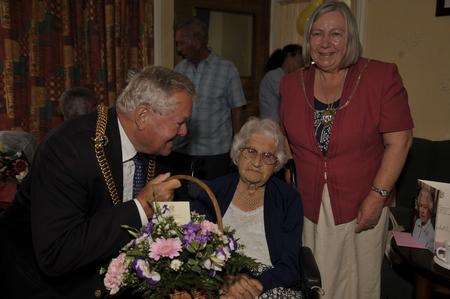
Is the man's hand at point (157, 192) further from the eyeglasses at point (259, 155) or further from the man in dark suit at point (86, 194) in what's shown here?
the eyeglasses at point (259, 155)

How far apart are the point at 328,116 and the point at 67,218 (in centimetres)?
115

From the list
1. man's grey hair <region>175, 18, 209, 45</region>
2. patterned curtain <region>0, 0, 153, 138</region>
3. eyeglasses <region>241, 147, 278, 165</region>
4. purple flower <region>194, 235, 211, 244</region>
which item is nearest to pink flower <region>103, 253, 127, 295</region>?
purple flower <region>194, 235, 211, 244</region>

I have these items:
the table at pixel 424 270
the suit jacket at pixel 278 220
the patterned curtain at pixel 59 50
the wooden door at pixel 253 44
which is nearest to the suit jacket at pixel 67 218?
the suit jacket at pixel 278 220

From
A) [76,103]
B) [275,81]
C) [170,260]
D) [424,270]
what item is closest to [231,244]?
[170,260]

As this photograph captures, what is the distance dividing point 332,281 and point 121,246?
1080mm

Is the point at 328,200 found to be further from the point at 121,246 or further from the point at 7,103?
the point at 7,103

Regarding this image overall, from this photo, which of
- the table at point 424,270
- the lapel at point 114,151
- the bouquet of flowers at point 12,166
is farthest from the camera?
the bouquet of flowers at point 12,166

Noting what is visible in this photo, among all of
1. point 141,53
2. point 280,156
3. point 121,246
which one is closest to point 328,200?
point 280,156

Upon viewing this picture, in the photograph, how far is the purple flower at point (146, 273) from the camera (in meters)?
1.21

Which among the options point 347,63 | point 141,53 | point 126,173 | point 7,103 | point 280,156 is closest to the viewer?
point 126,173

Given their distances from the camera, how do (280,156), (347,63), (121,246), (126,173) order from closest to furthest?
(121,246)
(126,173)
(347,63)
(280,156)

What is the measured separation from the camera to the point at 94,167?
4.60 feet

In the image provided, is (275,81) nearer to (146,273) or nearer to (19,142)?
(19,142)

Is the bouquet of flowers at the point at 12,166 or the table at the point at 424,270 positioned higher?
the bouquet of flowers at the point at 12,166
